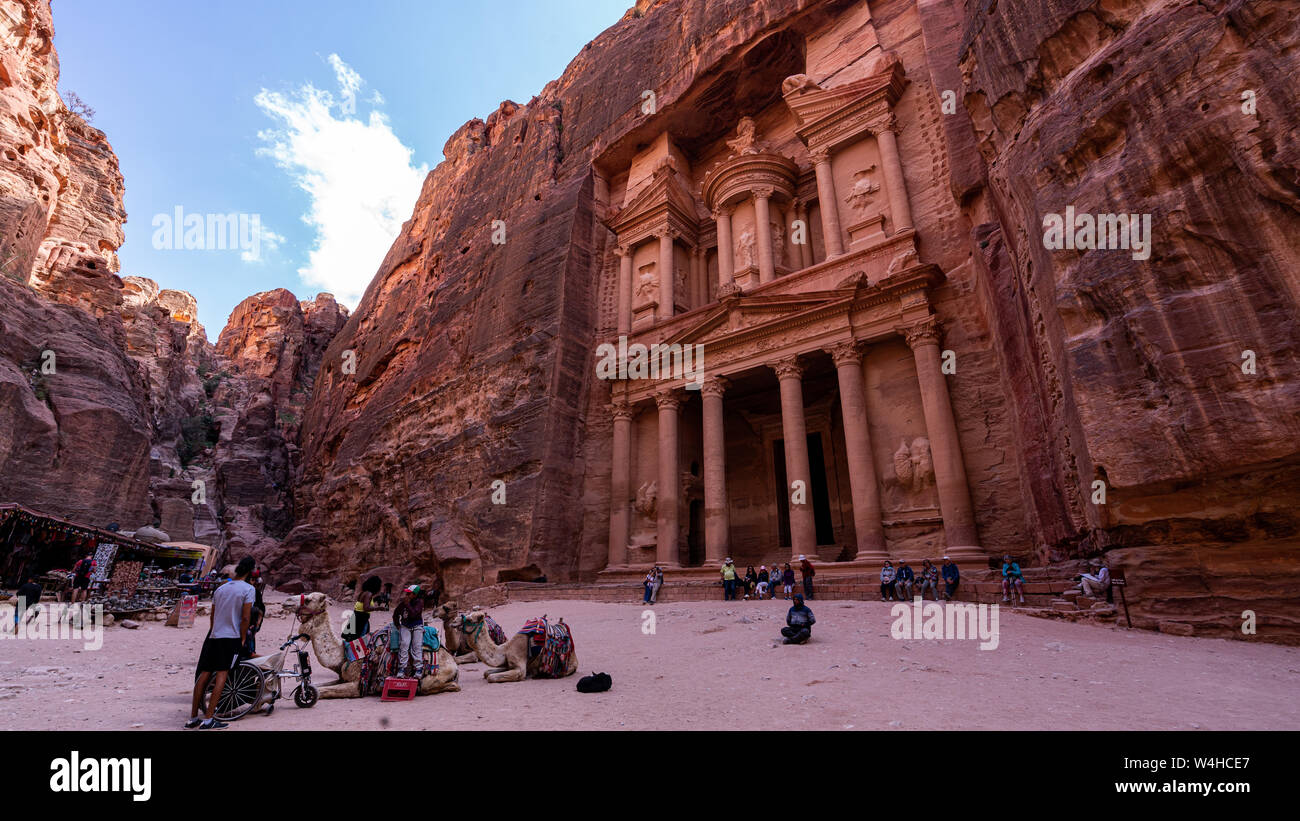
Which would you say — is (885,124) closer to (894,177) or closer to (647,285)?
(894,177)

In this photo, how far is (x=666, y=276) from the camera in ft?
82.9

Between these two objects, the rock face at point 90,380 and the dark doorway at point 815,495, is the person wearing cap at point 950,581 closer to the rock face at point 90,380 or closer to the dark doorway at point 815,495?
the dark doorway at point 815,495

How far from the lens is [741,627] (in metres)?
10.2

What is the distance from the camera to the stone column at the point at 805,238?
927 inches

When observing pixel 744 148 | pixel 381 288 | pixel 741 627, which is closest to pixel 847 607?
pixel 741 627

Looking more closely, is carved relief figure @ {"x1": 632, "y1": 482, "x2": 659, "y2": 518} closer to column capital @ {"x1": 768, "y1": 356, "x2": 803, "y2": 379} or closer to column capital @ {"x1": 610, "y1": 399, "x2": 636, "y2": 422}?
column capital @ {"x1": 610, "y1": 399, "x2": 636, "y2": 422}

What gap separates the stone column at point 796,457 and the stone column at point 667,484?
404 centimetres

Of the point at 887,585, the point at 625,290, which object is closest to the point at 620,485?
the point at 625,290

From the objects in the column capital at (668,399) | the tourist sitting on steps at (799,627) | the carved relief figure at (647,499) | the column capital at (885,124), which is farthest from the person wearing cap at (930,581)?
the column capital at (885,124)

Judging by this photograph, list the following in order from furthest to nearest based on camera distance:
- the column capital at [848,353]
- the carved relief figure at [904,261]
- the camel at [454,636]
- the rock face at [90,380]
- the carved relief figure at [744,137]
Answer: the carved relief figure at [744,137] → the rock face at [90,380] → the column capital at [848,353] → the carved relief figure at [904,261] → the camel at [454,636]

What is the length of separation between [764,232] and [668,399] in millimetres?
7580

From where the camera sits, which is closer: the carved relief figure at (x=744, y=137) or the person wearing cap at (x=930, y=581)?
the person wearing cap at (x=930, y=581)

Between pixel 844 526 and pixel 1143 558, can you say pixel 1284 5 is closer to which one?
pixel 1143 558

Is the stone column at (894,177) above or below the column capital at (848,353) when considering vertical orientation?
above
